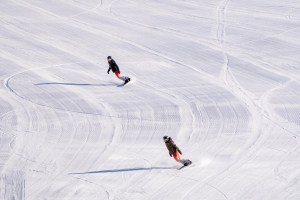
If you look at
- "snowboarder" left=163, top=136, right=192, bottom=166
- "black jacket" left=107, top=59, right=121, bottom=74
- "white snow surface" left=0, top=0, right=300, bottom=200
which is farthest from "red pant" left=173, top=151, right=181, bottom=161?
"black jacket" left=107, top=59, right=121, bottom=74

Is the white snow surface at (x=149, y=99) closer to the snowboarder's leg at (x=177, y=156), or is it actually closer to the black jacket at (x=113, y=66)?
the snowboarder's leg at (x=177, y=156)

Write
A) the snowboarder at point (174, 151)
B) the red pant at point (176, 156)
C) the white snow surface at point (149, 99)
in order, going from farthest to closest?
the red pant at point (176, 156), the snowboarder at point (174, 151), the white snow surface at point (149, 99)

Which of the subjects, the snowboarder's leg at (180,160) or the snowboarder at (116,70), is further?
the snowboarder at (116,70)

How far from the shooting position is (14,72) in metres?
25.9

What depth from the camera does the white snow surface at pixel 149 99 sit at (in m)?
16.6

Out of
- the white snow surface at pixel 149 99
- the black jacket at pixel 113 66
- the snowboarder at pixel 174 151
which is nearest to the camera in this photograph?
the white snow surface at pixel 149 99

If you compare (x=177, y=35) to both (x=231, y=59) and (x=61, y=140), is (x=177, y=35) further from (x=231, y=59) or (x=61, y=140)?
(x=61, y=140)

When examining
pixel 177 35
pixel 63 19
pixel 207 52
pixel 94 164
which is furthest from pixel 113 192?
pixel 63 19

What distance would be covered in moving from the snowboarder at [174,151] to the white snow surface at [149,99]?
27cm

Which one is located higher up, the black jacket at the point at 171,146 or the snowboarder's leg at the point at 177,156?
the black jacket at the point at 171,146

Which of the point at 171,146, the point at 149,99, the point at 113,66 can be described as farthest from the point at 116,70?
the point at 171,146

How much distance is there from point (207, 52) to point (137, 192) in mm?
12939

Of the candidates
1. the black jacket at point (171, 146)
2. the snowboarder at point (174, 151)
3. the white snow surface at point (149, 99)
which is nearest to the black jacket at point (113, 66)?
the white snow surface at point (149, 99)

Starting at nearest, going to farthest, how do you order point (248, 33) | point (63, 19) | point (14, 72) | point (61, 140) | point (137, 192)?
point (137, 192), point (61, 140), point (14, 72), point (248, 33), point (63, 19)
